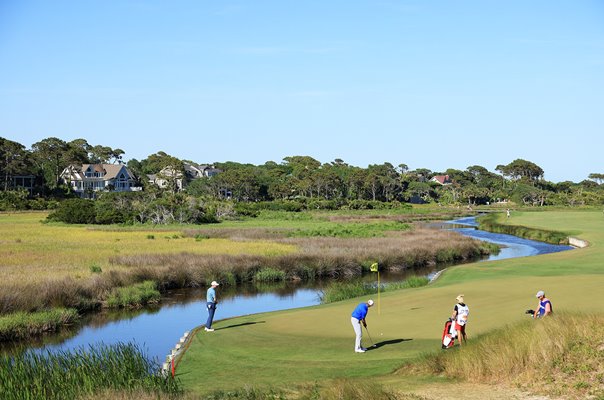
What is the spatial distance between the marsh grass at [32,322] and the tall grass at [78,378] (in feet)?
35.0

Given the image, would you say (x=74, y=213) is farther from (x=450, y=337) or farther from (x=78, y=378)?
(x=450, y=337)

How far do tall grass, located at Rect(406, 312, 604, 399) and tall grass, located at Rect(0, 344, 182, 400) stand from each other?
6.22m

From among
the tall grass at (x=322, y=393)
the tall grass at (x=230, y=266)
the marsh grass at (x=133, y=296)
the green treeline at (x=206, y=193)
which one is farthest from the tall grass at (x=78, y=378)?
the green treeline at (x=206, y=193)

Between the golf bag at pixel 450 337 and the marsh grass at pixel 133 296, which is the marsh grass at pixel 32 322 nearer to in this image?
the marsh grass at pixel 133 296

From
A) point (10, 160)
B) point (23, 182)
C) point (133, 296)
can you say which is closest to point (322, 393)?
point (133, 296)

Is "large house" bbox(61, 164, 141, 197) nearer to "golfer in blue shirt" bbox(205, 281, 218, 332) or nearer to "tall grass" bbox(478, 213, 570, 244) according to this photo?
"tall grass" bbox(478, 213, 570, 244)

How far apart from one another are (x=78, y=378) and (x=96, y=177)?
149m

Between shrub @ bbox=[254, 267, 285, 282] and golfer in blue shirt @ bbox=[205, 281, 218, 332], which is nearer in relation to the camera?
golfer in blue shirt @ bbox=[205, 281, 218, 332]

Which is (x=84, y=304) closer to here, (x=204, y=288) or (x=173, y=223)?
(x=204, y=288)

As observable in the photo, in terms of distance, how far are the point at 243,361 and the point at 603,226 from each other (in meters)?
72.8

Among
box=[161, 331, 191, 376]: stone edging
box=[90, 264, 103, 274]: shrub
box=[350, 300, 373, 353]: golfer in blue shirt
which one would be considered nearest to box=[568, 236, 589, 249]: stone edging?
box=[90, 264, 103, 274]: shrub

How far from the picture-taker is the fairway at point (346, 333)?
17688 millimetres

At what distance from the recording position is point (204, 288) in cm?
4106

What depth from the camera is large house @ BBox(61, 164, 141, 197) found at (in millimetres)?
154750
